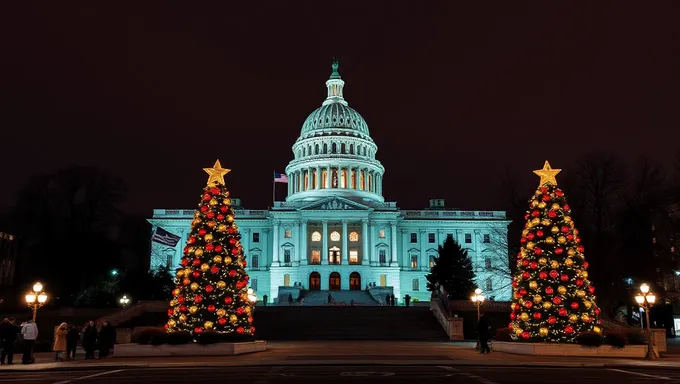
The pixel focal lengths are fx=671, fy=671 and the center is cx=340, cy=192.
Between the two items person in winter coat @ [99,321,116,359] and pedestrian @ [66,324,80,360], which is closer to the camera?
pedestrian @ [66,324,80,360]

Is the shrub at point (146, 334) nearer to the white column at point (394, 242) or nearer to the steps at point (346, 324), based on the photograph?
the steps at point (346, 324)

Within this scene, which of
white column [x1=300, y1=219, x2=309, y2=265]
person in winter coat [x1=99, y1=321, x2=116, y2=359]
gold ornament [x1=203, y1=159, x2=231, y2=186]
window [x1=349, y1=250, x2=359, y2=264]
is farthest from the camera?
window [x1=349, y1=250, x2=359, y2=264]

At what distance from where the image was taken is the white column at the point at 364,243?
312ft

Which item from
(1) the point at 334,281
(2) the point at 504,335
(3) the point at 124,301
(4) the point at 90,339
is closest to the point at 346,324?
(2) the point at 504,335

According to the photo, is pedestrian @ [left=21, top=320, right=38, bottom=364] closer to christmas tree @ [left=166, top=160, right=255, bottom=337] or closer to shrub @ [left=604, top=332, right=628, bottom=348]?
christmas tree @ [left=166, top=160, right=255, bottom=337]

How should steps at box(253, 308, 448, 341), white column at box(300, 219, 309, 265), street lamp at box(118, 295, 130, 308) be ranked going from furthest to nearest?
white column at box(300, 219, 309, 265), street lamp at box(118, 295, 130, 308), steps at box(253, 308, 448, 341)

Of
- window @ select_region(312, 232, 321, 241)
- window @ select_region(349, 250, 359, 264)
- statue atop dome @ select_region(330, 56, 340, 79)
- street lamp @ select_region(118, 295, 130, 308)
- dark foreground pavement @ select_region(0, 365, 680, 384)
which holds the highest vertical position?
statue atop dome @ select_region(330, 56, 340, 79)

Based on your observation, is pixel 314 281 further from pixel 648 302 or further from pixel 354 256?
pixel 648 302

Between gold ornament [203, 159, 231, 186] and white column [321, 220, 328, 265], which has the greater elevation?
white column [321, 220, 328, 265]

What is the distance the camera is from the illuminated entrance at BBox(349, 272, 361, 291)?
94688 mm

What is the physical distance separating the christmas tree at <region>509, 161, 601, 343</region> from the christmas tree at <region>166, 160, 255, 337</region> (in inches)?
506

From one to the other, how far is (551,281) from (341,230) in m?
68.5

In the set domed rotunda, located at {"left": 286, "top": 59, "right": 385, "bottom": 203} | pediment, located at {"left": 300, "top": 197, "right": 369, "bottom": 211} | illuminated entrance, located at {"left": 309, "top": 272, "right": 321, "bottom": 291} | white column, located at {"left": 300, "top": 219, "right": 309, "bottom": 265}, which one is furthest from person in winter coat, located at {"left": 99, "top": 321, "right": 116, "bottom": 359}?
domed rotunda, located at {"left": 286, "top": 59, "right": 385, "bottom": 203}

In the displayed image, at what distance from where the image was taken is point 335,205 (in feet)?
318
